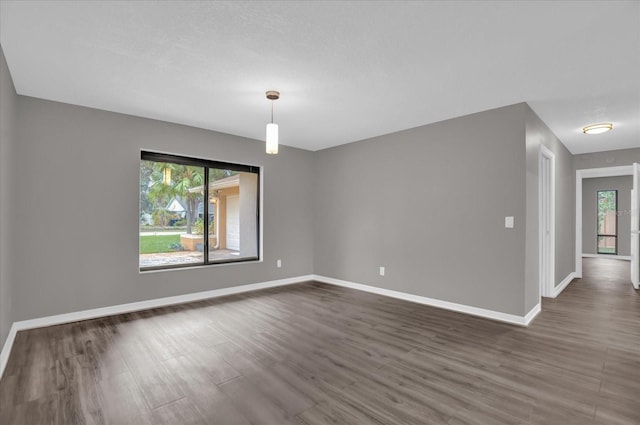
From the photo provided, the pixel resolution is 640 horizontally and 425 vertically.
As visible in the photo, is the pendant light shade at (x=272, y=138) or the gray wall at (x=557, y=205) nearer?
the pendant light shade at (x=272, y=138)

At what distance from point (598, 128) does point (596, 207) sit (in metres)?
6.57

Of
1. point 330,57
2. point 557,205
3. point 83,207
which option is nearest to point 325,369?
point 330,57

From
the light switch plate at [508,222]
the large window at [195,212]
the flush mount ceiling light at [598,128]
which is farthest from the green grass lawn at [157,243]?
the flush mount ceiling light at [598,128]

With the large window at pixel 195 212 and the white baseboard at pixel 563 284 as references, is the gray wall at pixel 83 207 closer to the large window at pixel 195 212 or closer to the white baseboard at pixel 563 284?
the large window at pixel 195 212

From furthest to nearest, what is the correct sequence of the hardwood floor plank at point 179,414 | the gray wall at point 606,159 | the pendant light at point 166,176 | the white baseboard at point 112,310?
the gray wall at point 606,159 < the pendant light at point 166,176 < the white baseboard at point 112,310 < the hardwood floor plank at point 179,414

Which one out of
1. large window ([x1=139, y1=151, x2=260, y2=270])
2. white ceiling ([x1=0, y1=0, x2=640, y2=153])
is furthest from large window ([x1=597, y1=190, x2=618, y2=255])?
large window ([x1=139, y1=151, x2=260, y2=270])

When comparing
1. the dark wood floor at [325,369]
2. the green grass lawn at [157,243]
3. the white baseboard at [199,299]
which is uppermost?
the green grass lawn at [157,243]

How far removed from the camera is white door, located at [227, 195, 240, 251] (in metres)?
5.18

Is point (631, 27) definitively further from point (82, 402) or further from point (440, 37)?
point (82, 402)

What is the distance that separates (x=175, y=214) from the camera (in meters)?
4.54

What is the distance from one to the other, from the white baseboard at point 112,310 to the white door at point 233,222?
0.72 metres

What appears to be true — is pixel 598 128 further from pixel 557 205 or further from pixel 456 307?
pixel 456 307

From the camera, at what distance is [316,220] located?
607cm

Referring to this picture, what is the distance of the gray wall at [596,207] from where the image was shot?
867 centimetres
